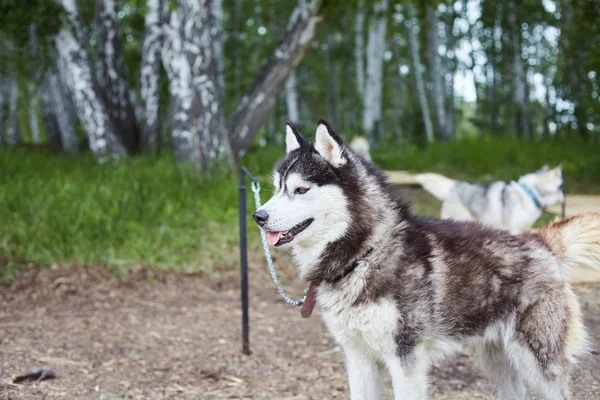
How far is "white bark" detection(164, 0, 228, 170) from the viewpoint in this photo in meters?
8.37

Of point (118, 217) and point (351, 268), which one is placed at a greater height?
point (351, 268)

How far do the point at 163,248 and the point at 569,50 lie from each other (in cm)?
1249

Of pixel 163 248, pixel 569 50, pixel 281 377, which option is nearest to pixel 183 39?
pixel 163 248

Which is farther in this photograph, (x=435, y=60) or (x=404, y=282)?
(x=435, y=60)

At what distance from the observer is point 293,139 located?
130 inches

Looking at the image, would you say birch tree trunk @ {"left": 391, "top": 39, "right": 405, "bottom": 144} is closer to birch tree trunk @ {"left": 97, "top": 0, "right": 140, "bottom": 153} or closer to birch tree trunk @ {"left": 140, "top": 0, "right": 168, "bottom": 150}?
birch tree trunk @ {"left": 140, "top": 0, "right": 168, "bottom": 150}

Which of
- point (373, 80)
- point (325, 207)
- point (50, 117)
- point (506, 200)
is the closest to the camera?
point (325, 207)

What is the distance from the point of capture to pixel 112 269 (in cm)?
646

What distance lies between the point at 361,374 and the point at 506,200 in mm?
4664

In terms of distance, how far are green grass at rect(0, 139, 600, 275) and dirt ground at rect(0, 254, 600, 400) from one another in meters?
0.28

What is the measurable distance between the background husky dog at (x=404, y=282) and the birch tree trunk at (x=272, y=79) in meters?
6.45

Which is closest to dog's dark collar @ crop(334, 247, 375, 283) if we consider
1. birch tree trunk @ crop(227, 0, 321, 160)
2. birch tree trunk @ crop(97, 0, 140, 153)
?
birch tree trunk @ crop(227, 0, 321, 160)

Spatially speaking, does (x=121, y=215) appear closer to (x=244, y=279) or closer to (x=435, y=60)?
(x=244, y=279)

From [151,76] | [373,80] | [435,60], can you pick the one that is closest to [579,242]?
[151,76]
